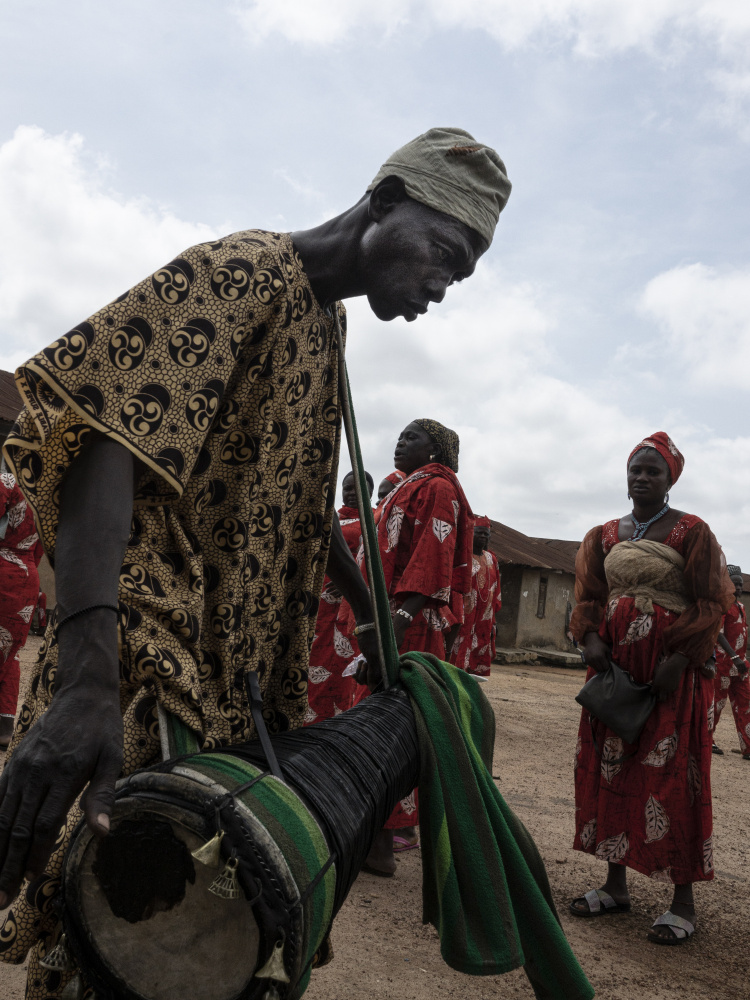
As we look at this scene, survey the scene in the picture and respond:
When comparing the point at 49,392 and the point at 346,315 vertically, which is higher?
the point at 346,315

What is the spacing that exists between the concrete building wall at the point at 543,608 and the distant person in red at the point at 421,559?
1687 centimetres

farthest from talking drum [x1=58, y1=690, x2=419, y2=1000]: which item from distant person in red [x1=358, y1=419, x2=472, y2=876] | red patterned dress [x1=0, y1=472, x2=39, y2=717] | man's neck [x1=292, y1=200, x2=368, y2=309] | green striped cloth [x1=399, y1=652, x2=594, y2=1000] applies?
red patterned dress [x1=0, y1=472, x2=39, y2=717]

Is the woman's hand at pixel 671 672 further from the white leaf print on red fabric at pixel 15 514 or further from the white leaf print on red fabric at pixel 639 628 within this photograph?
the white leaf print on red fabric at pixel 15 514

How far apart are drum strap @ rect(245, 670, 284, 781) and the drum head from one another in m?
0.15

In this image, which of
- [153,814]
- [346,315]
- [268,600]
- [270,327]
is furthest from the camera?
[346,315]

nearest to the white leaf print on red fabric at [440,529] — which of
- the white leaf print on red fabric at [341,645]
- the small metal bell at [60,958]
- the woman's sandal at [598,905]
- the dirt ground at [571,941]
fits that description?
the white leaf print on red fabric at [341,645]

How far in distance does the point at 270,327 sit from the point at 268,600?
51 centimetres

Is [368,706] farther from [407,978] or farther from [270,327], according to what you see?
[407,978]

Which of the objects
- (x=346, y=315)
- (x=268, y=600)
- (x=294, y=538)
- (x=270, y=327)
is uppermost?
(x=346, y=315)

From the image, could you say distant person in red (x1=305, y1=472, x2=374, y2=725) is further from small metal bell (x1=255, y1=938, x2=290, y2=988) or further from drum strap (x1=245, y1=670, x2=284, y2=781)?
small metal bell (x1=255, y1=938, x2=290, y2=988)

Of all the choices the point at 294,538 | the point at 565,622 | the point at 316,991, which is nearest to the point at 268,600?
the point at 294,538

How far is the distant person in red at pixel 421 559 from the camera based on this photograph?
393 centimetres

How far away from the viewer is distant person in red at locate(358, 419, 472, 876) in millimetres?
3930

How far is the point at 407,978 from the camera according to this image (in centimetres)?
267
